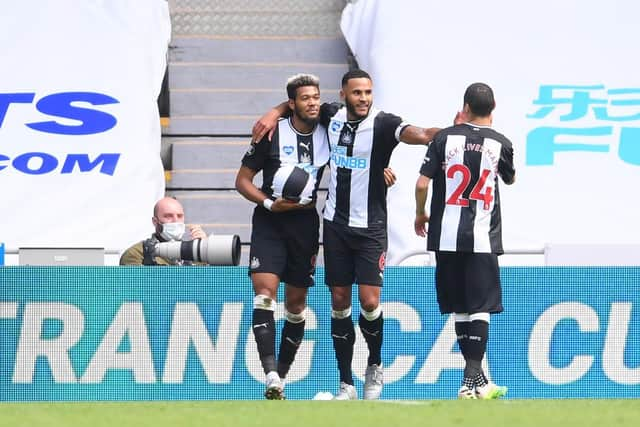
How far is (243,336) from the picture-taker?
9586 millimetres

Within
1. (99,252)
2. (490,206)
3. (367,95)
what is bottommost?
(99,252)

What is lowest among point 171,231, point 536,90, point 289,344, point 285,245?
point 289,344

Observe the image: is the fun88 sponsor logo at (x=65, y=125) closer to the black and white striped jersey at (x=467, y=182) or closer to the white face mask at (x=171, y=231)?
the white face mask at (x=171, y=231)

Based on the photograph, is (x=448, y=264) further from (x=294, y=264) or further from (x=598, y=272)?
(x=598, y=272)

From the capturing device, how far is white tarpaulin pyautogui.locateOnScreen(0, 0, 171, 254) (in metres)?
12.5

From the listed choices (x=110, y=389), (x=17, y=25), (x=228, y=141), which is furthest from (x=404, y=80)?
(x=110, y=389)

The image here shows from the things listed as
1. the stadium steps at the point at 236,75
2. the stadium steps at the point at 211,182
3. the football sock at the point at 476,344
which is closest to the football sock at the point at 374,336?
the football sock at the point at 476,344

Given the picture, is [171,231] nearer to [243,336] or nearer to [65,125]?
[243,336]

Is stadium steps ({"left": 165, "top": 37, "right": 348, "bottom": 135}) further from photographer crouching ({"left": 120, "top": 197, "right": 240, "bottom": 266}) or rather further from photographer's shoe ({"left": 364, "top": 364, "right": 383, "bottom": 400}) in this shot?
photographer's shoe ({"left": 364, "top": 364, "right": 383, "bottom": 400})

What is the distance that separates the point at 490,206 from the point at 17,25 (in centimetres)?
634

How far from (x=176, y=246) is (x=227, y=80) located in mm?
5024

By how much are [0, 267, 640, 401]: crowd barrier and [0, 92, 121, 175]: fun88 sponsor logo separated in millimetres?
3124

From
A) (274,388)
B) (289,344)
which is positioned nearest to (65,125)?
(289,344)

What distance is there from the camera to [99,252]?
10.0 metres
